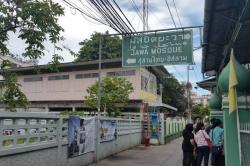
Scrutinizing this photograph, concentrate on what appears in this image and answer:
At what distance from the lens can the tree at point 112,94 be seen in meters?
26.3

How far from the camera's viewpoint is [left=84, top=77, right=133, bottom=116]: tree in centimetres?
2631

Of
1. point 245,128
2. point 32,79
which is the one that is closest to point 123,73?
point 32,79

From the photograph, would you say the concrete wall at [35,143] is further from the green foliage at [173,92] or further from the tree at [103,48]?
the green foliage at [173,92]

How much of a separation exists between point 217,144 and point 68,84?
24876mm

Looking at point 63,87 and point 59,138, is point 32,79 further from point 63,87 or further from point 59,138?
point 59,138

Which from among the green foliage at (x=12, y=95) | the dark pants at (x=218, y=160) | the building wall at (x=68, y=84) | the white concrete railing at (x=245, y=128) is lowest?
the dark pants at (x=218, y=160)

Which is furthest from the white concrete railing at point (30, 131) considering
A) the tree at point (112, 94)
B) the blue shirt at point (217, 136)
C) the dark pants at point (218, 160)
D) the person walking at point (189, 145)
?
the tree at point (112, 94)

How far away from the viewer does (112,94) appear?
86.4 ft

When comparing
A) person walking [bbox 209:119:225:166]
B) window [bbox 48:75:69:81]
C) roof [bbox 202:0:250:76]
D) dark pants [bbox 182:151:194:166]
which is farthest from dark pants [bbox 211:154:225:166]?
window [bbox 48:75:69:81]

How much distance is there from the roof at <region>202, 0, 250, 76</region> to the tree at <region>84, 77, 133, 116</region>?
45.4ft

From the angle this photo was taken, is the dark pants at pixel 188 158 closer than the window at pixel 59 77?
Yes

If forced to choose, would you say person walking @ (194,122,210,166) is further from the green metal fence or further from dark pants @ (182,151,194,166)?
the green metal fence

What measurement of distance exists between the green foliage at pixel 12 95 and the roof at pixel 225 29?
4777 mm

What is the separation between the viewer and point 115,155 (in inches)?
629
